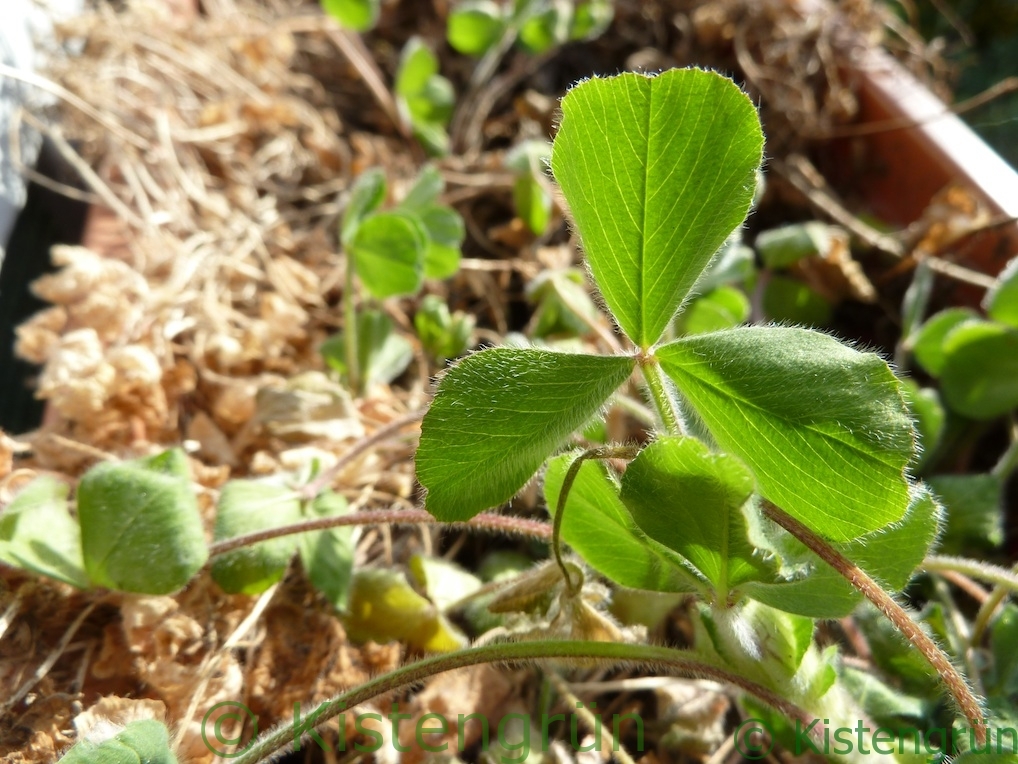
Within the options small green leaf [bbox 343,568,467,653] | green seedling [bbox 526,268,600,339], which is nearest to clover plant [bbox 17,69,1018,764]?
small green leaf [bbox 343,568,467,653]

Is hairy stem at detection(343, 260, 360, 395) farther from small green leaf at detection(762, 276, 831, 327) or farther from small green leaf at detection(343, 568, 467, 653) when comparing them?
small green leaf at detection(762, 276, 831, 327)

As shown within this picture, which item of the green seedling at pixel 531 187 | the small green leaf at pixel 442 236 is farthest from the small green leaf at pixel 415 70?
the small green leaf at pixel 442 236

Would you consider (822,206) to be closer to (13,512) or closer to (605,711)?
(605,711)

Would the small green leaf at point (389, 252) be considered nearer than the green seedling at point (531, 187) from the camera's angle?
Yes

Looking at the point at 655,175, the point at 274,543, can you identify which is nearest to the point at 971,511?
the point at 655,175

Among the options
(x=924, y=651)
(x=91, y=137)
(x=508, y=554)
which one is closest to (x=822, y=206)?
(x=508, y=554)

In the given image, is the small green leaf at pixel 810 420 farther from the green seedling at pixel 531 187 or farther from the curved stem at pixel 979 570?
the green seedling at pixel 531 187

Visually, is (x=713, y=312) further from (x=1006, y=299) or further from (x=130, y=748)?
(x=130, y=748)

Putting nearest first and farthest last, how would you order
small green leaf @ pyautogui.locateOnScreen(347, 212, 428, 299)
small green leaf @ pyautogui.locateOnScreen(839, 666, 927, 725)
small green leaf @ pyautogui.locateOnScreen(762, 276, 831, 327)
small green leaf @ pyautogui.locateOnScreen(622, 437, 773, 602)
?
1. small green leaf @ pyautogui.locateOnScreen(622, 437, 773, 602)
2. small green leaf @ pyautogui.locateOnScreen(839, 666, 927, 725)
3. small green leaf @ pyautogui.locateOnScreen(347, 212, 428, 299)
4. small green leaf @ pyautogui.locateOnScreen(762, 276, 831, 327)
